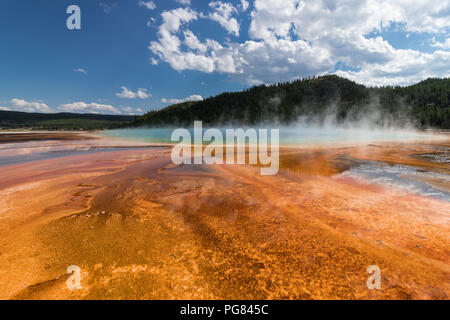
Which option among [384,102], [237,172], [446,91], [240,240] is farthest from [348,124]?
[240,240]

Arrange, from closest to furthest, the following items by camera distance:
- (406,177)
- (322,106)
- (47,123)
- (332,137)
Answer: (406,177)
(332,137)
(322,106)
(47,123)

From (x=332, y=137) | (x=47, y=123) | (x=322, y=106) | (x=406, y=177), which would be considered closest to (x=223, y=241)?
(x=406, y=177)

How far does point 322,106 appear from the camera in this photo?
115 m

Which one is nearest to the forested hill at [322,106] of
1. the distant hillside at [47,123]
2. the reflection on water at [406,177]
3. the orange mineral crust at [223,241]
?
the distant hillside at [47,123]

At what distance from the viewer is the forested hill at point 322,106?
77250mm

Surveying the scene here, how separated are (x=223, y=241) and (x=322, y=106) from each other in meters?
130

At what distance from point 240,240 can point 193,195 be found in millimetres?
3105

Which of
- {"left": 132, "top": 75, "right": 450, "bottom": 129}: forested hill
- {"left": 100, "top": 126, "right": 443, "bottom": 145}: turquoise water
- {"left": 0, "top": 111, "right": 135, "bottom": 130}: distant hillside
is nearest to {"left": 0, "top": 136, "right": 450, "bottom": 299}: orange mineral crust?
{"left": 100, "top": 126, "right": 443, "bottom": 145}: turquoise water

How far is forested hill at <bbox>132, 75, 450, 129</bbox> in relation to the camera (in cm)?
7725

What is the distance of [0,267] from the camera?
3.19 meters

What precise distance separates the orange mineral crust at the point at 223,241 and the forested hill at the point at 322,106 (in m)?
87.9

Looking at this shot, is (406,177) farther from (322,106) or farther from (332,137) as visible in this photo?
(322,106)

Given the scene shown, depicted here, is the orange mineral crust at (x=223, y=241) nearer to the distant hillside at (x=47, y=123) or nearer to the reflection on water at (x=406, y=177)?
the reflection on water at (x=406, y=177)
